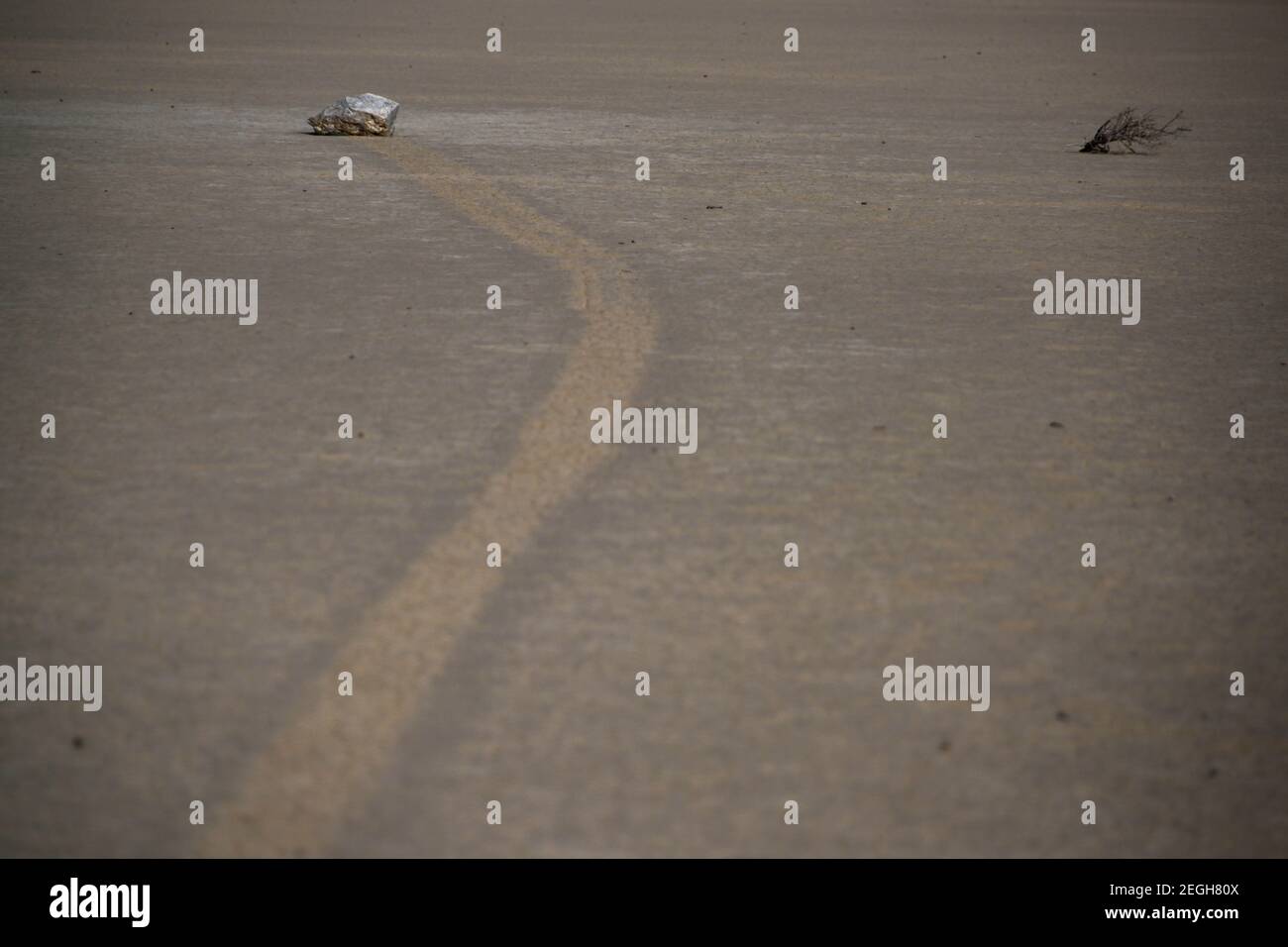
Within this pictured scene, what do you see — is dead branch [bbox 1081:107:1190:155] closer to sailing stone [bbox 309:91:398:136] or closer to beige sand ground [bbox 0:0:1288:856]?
beige sand ground [bbox 0:0:1288:856]

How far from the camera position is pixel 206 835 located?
135 inches

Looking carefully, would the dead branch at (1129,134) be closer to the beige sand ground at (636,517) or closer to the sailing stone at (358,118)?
the beige sand ground at (636,517)

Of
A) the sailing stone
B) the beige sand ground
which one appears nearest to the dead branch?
the beige sand ground

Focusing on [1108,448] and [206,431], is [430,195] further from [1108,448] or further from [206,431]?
[1108,448]

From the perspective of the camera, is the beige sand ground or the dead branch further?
the dead branch

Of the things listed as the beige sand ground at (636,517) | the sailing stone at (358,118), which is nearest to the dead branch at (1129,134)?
the beige sand ground at (636,517)

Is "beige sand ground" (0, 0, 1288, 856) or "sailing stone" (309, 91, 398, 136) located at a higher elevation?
"sailing stone" (309, 91, 398, 136)

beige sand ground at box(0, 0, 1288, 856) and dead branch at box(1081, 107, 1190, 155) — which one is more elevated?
dead branch at box(1081, 107, 1190, 155)

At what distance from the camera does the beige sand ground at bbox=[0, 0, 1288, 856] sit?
3.66 m

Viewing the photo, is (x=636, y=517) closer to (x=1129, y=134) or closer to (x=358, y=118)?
(x=358, y=118)

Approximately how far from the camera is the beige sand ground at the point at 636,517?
12.0 ft

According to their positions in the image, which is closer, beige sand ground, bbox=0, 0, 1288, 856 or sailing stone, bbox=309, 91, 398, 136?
beige sand ground, bbox=0, 0, 1288, 856
